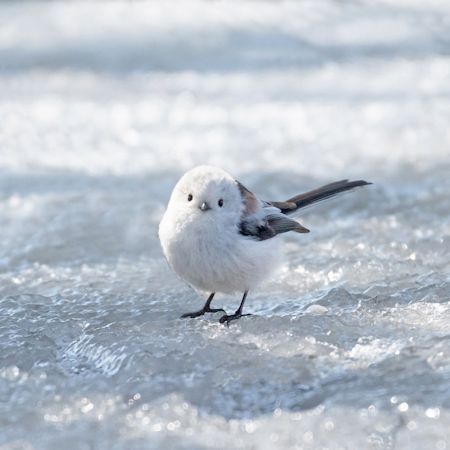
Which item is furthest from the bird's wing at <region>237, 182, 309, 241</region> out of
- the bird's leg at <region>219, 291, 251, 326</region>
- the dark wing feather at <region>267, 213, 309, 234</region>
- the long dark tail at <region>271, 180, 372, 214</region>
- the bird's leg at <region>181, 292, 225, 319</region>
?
the bird's leg at <region>181, 292, 225, 319</region>

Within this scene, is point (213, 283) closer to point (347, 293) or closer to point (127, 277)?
point (347, 293)

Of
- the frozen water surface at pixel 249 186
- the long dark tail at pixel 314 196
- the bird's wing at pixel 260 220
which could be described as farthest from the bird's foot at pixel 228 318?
the long dark tail at pixel 314 196

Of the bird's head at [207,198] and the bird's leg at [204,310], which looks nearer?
the bird's head at [207,198]

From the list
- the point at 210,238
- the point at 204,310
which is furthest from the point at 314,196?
the point at 210,238

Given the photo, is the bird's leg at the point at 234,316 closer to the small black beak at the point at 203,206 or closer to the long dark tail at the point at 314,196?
the small black beak at the point at 203,206

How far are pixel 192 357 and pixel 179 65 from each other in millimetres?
6085

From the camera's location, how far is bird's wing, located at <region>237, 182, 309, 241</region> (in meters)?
4.39

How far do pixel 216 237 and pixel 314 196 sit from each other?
1.03 metres

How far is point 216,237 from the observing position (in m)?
4.20

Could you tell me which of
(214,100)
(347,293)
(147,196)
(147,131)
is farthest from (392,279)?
(214,100)

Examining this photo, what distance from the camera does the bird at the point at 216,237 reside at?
4168 millimetres

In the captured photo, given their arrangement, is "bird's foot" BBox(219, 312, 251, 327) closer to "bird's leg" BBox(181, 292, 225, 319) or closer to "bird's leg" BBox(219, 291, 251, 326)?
"bird's leg" BBox(219, 291, 251, 326)

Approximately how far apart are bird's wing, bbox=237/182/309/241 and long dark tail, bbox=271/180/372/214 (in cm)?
12

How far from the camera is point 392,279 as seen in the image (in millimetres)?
4676
